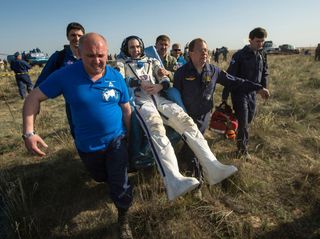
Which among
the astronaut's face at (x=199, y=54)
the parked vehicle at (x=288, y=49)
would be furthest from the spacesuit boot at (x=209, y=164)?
the parked vehicle at (x=288, y=49)

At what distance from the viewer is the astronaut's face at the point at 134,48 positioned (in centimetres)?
366

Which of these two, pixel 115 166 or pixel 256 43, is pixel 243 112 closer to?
pixel 256 43

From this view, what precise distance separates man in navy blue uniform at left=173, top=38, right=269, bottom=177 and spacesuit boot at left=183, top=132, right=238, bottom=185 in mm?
445

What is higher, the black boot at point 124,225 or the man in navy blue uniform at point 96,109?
the man in navy blue uniform at point 96,109

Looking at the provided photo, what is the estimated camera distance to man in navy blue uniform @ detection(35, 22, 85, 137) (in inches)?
137

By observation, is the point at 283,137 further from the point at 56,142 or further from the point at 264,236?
the point at 56,142

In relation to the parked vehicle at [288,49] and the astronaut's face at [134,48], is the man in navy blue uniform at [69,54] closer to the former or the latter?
the astronaut's face at [134,48]

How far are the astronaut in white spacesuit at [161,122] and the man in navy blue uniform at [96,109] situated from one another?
35cm

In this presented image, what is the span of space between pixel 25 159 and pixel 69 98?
252cm

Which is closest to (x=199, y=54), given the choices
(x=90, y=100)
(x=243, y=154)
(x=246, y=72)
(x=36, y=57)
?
(x=246, y=72)

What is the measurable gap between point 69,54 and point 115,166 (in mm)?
1770

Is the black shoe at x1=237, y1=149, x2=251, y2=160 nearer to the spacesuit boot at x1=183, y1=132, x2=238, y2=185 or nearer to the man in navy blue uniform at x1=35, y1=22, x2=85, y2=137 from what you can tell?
the spacesuit boot at x1=183, y1=132, x2=238, y2=185

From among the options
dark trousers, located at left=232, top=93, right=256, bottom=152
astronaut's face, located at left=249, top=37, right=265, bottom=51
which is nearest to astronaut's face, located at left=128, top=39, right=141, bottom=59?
dark trousers, located at left=232, top=93, right=256, bottom=152

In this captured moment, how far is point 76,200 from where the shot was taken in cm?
334
